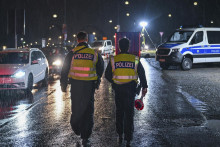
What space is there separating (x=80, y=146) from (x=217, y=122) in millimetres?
3248

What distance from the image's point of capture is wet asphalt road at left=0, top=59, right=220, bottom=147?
5.49m

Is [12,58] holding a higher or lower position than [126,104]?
higher

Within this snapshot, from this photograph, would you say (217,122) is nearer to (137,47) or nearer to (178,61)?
(178,61)

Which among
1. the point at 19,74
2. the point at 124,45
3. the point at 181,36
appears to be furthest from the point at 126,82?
the point at 181,36

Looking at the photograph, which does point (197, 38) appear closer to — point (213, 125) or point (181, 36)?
point (181, 36)

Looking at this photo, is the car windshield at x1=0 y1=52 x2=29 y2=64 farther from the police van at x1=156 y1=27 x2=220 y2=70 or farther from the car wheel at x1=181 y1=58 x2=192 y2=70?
the car wheel at x1=181 y1=58 x2=192 y2=70

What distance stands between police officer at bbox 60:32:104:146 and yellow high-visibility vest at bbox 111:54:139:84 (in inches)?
15.4

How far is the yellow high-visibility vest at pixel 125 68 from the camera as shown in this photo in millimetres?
4961

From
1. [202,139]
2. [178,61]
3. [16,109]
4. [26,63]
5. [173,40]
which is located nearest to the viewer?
[202,139]

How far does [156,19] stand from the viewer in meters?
70.6

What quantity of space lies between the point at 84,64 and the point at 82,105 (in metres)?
0.66

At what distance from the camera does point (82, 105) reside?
16.9ft

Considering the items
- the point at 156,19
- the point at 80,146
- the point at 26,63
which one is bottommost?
the point at 80,146

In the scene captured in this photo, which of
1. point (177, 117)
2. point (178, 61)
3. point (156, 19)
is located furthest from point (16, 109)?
point (156, 19)
